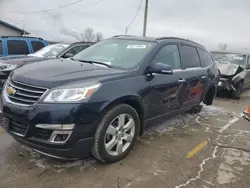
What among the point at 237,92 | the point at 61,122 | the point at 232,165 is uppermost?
the point at 61,122

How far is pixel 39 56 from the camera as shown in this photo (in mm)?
7180

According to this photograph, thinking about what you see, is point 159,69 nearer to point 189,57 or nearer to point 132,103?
point 132,103

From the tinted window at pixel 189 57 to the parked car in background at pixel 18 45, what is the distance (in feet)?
19.1

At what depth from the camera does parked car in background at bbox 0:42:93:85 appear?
5547mm

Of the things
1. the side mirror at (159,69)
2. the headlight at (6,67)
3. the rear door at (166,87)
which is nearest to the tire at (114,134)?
the rear door at (166,87)

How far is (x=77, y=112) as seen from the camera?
276 cm

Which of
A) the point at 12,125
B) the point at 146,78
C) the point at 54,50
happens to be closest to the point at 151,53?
the point at 146,78

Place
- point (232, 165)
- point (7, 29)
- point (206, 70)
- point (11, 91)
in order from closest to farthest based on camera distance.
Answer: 1. point (11, 91)
2. point (232, 165)
3. point (206, 70)
4. point (7, 29)

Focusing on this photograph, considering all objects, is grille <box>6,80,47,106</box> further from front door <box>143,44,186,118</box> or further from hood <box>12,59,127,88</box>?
front door <box>143,44,186,118</box>

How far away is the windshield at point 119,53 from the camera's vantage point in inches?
148

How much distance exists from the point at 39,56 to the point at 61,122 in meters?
4.95

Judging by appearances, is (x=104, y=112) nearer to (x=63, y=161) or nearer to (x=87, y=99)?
(x=87, y=99)

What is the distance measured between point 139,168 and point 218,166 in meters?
1.12

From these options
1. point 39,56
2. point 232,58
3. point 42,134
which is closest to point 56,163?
point 42,134
